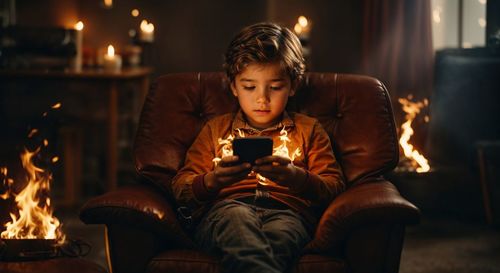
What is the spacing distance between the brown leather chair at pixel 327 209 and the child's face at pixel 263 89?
0.90 feet

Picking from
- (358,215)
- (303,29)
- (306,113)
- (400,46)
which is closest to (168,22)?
(303,29)

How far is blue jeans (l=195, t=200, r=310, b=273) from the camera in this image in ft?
7.20

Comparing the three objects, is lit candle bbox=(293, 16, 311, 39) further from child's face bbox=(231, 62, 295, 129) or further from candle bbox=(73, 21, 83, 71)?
child's face bbox=(231, 62, 295, 129)

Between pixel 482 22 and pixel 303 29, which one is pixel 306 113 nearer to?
pixel 303 29

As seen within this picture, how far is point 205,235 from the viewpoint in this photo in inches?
96.4

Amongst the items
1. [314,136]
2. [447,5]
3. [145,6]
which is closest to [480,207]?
[447,5]

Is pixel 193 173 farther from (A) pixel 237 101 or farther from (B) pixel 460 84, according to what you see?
(B) pixel 460 84

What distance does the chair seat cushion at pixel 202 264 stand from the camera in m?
2.32

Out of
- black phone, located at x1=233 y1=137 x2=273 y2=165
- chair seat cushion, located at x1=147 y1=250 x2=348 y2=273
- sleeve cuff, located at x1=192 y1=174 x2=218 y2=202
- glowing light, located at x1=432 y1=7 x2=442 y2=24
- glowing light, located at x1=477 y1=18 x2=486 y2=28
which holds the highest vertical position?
glowing light, located at x1=432 y1=7 x2=442 y2=24

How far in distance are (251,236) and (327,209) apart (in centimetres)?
31

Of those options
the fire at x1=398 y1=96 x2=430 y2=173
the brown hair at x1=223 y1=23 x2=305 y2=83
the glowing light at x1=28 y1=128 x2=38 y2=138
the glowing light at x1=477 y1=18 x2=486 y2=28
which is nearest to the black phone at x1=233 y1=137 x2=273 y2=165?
the brown hair at x1=223 y1=23 x2=305 y2=83

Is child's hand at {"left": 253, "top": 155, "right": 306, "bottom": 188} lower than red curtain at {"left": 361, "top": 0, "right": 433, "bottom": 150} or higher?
lower

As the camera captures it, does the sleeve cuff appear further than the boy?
Yes

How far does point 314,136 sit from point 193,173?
430 millimetres
